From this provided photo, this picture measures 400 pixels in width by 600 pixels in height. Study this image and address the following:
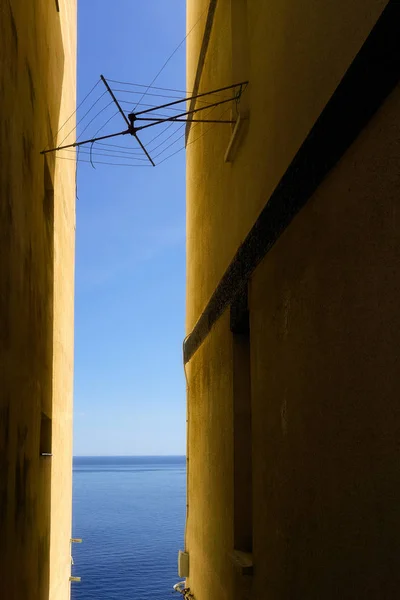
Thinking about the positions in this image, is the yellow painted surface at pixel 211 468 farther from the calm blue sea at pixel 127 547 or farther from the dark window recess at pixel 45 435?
the calm blue sea at pixel 127 547

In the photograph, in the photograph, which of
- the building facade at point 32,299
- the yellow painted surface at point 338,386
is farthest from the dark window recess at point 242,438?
the building facade at point 32,299

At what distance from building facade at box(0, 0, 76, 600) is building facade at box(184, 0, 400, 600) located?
1831 mm

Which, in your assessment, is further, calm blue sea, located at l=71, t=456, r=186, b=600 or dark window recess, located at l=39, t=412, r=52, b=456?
calm blue sea, located at l=71, t=456, r=186, b=600

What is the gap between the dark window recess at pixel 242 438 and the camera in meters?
6.59

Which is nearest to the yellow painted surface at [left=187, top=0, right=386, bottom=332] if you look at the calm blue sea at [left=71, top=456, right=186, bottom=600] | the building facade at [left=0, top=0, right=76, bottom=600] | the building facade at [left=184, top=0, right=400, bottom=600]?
the building facade at [left=184, top=0, right=400, bottom=600]

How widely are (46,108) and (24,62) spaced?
2.07 m

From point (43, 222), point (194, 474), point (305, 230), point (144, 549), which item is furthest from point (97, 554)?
point (305, 230)

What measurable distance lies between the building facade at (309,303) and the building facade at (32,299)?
1.83 m

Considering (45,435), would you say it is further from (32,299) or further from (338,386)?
(338,386)

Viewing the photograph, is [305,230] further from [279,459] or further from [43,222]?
[43,222]

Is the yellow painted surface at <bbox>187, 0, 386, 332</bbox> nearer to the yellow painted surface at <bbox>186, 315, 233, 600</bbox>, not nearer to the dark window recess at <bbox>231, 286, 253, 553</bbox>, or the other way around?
the dark window recess at <bbox>231, 286, 253, 553</bbox>

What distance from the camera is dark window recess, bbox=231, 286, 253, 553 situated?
6586 millimetres

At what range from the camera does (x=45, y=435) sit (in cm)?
862

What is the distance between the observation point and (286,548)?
4.72 meters
